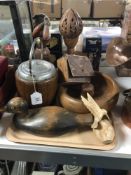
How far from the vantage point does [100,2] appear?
1.85 m

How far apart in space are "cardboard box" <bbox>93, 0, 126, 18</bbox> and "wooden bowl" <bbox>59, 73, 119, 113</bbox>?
43.0 inches

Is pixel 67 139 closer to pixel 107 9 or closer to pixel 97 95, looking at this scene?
pixel 97 95

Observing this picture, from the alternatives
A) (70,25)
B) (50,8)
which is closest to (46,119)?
(70,25)

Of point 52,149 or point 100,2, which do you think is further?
point 100,2

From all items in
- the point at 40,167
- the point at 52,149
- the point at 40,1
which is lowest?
the point at 40,167

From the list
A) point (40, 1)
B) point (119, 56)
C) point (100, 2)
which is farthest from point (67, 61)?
point (100, 2)

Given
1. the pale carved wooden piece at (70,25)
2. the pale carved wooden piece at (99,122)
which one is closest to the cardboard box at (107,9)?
the pale carved wooden piece at (70,25)

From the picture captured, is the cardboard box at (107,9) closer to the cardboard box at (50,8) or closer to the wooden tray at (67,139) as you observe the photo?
the cardboard box at (50,8)

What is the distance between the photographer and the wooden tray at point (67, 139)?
0.66 metres

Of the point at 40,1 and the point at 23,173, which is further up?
the point at 40,1

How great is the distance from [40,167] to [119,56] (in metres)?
0.71

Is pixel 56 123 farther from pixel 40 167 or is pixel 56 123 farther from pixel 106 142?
pixel 40 167

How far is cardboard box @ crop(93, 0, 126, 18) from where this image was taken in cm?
179

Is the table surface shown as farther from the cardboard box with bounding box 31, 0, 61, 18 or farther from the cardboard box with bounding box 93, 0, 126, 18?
the cardboard box with bounding box 93, 0, 126, 18
